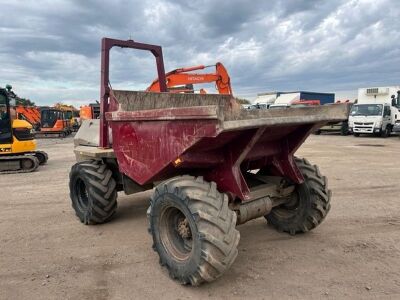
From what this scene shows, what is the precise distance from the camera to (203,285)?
11.6 feet

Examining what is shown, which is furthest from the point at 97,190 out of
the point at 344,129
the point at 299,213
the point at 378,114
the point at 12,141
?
the point at 344,129

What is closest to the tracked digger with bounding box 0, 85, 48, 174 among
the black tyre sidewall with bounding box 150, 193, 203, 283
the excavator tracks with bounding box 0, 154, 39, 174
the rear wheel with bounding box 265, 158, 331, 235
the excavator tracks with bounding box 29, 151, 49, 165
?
the excavator tracks with bounding box 0, 154, 39, 174

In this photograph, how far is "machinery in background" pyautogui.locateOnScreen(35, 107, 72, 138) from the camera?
93.5ft

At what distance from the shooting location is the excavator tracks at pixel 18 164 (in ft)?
36.1

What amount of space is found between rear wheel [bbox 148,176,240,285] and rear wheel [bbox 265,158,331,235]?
4.81 feet

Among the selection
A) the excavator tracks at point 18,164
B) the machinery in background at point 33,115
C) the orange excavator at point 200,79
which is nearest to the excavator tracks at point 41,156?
the excavator tracks at point 18,164

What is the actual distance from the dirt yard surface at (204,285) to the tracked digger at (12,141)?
4.61 m

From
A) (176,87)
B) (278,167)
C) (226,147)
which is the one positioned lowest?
(278,167)

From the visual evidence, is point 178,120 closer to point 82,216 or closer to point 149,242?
point 149,242

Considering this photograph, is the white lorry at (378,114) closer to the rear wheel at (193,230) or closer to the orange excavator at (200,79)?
the orange excavator at (200,79)

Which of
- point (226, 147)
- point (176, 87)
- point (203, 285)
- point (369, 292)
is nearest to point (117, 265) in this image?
point (203, 285)

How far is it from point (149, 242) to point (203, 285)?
1359mm

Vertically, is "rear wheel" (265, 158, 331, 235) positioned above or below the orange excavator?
below

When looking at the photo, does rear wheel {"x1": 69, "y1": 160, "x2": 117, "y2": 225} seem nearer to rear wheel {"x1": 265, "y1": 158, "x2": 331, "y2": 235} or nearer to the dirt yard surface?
the dirt yard surface
